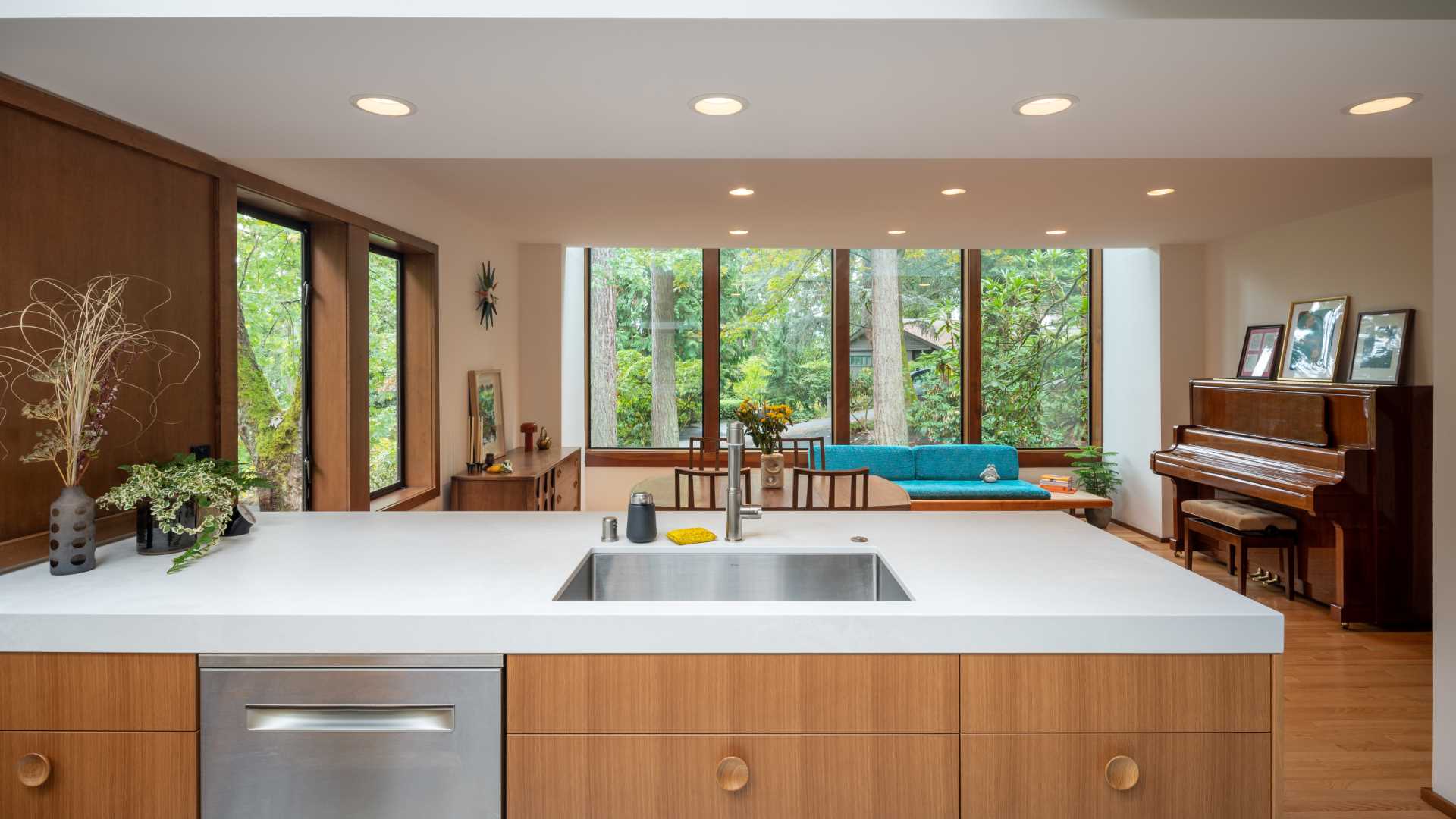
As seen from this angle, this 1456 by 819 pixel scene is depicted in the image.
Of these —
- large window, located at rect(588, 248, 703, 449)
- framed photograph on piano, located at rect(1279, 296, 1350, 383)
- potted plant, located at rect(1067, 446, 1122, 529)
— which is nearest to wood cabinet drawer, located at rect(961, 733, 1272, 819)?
framed photograph on piano, located at rect(1279, 296, 1350, 383)

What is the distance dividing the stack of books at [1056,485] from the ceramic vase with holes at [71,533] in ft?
20.1

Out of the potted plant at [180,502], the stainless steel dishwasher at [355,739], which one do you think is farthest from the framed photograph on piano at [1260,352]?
the potted plant at [180,502]

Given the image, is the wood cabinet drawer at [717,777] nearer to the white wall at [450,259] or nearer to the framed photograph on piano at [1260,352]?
the white wall at [450,259]

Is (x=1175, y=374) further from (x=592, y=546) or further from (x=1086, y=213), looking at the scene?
(x=592, y=546)

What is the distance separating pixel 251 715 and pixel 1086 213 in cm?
484

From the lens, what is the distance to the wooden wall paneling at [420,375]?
425 centimetres

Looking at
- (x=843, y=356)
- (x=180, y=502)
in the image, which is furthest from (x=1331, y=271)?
(x=180, y=502)

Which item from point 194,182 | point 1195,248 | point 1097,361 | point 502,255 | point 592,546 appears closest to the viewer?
point 592,546

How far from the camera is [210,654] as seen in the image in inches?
56.7

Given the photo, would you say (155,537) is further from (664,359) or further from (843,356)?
(843,356)

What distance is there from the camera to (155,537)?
1.91 metres

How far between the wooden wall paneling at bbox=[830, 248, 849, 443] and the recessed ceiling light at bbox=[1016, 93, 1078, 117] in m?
5.08

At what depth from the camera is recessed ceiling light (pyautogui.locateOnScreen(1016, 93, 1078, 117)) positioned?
1766mm

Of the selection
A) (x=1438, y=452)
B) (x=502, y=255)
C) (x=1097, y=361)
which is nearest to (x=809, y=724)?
(x=1438, y=452)
